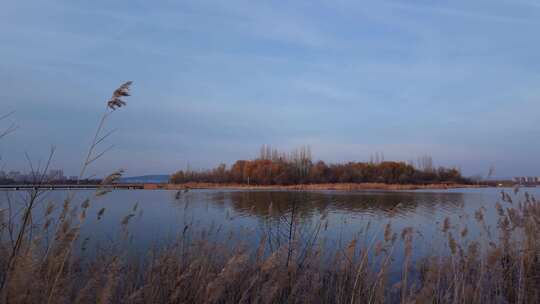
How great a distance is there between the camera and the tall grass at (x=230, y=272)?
2654 millimetres

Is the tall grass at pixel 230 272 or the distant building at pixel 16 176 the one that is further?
the distant building at pixel 16 176

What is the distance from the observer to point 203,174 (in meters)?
73.1

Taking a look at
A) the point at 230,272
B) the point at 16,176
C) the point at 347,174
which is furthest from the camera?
the point at 347,174

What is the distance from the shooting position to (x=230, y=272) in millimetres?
2674

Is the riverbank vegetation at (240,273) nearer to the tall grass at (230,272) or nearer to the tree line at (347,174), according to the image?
the tall grass at (230,272)

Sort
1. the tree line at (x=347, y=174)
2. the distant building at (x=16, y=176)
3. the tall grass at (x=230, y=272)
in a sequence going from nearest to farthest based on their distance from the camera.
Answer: the tall grass at (x=230, y=272) < the distant building at (x=16, y=176) < the tree line at (x=347, y=174)

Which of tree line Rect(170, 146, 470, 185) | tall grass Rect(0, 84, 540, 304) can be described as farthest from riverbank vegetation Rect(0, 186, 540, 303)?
tree line Rect(170, 146, 470, 185)

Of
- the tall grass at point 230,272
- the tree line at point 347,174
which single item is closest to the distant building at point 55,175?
the tall grass at point 230,272

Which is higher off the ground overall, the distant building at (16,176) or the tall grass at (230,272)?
the distant building at (16,176)

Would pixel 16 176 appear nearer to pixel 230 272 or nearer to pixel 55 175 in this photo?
pixel 55 175

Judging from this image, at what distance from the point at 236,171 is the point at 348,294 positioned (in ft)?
208

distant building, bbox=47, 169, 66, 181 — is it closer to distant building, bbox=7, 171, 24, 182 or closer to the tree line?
distant building, bbox=7, 171, 24, 182

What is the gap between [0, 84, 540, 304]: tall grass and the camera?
2654 mm

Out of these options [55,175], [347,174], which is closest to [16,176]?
[55,175]
